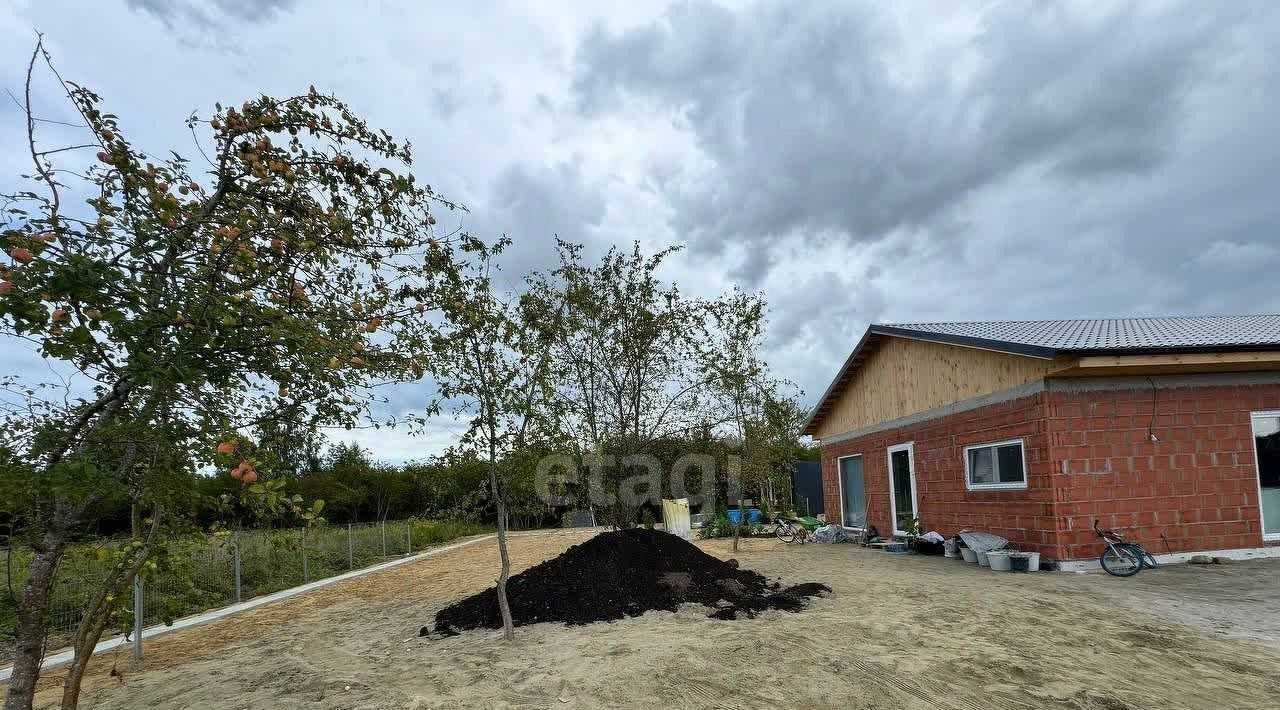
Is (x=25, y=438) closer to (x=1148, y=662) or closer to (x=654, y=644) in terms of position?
(x=654, y=644)

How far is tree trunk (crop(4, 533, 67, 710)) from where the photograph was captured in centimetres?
351

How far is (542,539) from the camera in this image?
20.6m

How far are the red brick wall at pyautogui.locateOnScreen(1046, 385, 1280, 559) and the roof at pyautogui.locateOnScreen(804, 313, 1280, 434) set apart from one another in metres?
0.77

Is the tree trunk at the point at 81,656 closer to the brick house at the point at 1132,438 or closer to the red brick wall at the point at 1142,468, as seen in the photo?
the brick house at the point at 1132,438

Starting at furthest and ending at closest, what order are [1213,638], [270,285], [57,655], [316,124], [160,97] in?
[57,655] → [1213,638] → [160,97] → [316,124] → [270,285]

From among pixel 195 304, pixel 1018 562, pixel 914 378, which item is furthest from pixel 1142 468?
pixel 195 304

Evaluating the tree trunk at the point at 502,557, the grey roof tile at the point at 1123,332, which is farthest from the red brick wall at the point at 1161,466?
the tree trunk at the point at 502,557

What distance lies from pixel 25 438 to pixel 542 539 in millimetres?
18383

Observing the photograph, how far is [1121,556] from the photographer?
28.0 ft

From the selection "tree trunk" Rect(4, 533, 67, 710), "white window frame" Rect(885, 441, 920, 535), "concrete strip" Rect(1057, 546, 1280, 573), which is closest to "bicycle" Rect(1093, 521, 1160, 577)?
"concrete strip" Rect(1057, 546, 1280, 573)

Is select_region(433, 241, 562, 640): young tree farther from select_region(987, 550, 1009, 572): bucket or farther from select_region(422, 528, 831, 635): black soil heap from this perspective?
select_region(987, 550, 1009, 572): bucket

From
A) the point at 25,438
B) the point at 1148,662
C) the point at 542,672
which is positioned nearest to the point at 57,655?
the point at 542,672

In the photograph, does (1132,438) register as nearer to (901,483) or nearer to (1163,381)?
(1163,381)

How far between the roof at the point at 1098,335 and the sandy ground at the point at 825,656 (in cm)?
276
